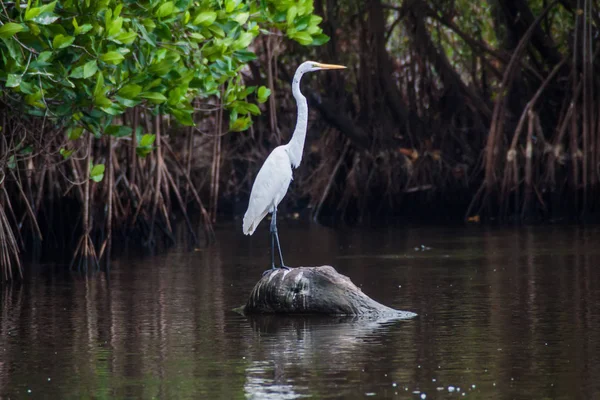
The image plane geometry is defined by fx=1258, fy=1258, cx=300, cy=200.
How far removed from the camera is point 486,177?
16984 mm

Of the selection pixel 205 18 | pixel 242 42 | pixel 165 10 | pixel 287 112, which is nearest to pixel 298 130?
pixel 242 42

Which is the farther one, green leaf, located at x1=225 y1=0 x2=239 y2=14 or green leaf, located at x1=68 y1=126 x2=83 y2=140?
green leaf, located at x1=68 y1=126 x2=83 y2=140

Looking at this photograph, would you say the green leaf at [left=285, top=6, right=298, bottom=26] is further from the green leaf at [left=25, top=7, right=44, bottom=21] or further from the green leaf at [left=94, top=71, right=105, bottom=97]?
the green leaf at [left=25, top=7, right=44, bottom=21]

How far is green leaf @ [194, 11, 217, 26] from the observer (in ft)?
31.3

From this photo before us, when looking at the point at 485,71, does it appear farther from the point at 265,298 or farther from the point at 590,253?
the point at 265,298

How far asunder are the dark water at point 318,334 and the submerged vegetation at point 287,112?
56.7 inches

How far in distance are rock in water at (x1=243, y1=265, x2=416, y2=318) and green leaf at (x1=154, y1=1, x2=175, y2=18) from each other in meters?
2.06

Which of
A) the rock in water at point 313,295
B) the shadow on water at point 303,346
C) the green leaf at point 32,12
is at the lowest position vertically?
the shadow on water at point 303,346

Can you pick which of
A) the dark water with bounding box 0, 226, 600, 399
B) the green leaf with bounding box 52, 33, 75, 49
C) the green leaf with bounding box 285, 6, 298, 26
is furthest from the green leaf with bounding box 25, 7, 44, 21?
the green leaf with bounding box 285, 6, 298, 26

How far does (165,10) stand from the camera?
9.18 meters

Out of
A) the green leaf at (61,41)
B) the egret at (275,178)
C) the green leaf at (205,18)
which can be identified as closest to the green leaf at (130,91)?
the green leaf at (205,18)

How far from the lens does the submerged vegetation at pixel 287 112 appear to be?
31.2 ft

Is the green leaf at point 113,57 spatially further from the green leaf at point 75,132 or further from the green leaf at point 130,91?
the green leaf at point 75,132

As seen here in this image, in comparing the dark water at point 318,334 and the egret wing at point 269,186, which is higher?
the egret wing at point 269,186
